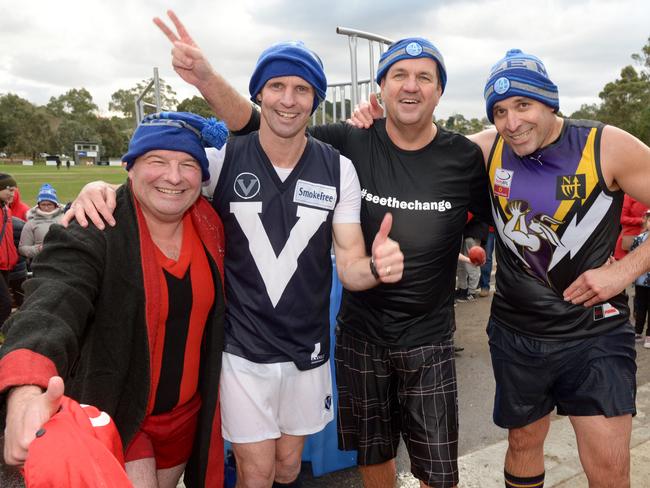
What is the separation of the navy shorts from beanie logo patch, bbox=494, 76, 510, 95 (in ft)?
3.93

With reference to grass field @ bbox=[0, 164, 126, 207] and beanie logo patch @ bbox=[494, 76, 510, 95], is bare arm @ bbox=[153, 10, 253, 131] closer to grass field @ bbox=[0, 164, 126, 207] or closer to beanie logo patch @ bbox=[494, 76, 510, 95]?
beanie logo patch @ bbox=[494, 76, 510, 95]

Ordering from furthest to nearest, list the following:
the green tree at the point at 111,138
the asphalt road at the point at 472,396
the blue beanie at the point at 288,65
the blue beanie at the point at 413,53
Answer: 1. the green tree at the point at 111,138
2. the asphalt road at the point at 472,396
3. the blue beanie at the point at 413,53
4. the blue beanie at the point at 288,65

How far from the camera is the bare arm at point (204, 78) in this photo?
238cm

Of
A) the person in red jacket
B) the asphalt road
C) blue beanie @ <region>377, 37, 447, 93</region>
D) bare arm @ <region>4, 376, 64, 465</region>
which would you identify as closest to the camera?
bare arm @ <region>4, 376, 64, 465</region>

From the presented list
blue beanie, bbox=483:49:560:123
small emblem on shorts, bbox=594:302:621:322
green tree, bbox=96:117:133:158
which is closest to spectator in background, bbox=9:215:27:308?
blue beanie, bbox=483:49:560:123

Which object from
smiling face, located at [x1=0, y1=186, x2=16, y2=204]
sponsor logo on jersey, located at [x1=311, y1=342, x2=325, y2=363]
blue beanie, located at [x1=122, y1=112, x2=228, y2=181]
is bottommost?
sponsor logo on jersey, located at [x1=311, y1=342, x2=325, y2=363]

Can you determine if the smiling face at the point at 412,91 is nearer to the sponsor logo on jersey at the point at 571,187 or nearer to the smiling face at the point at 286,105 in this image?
the smiling face at the point at 286,105

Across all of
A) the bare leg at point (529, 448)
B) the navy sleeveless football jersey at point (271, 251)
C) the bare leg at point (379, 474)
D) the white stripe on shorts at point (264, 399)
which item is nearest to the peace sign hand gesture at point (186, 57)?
the navy sleeveless football jersey at point (271, 251)

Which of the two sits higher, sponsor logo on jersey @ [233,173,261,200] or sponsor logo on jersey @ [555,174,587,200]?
sponsor logo on jersey @ [233,173,261,200]

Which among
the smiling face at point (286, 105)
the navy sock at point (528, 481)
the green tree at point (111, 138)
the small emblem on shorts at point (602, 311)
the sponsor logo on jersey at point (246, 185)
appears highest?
the green tree at point (111, 138)

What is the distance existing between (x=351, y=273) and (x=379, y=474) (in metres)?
1.20

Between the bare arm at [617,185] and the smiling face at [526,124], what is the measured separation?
0.83ft

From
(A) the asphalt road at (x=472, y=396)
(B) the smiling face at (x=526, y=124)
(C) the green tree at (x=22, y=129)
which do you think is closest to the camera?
(B) the smiling face at (x=526, y=124)

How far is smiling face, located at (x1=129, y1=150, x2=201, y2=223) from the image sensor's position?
203 cm
